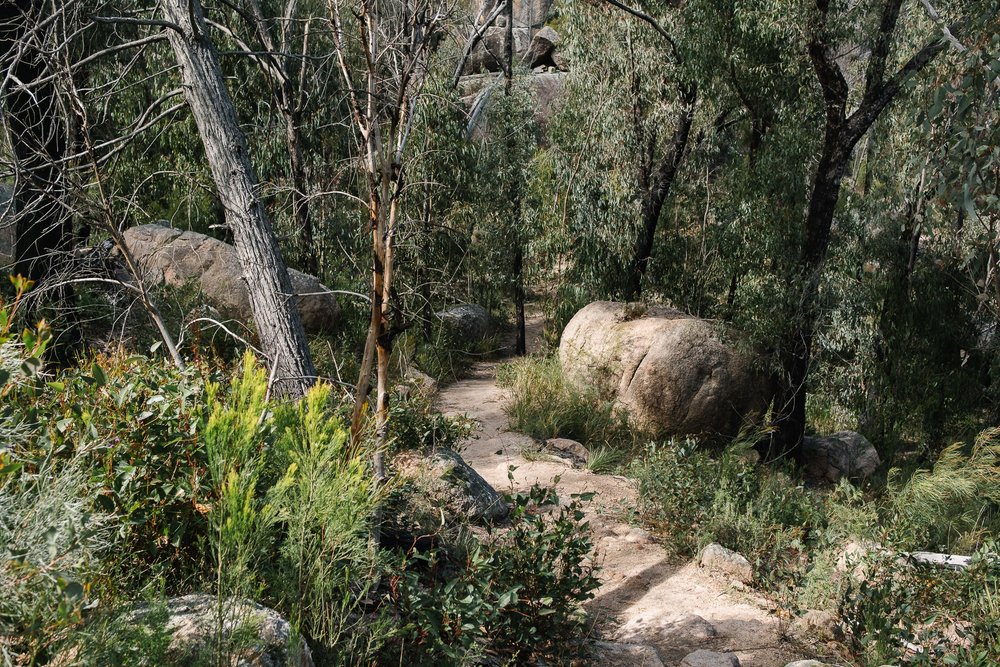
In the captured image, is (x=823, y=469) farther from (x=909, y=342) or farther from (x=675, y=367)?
(x=909, y=342)

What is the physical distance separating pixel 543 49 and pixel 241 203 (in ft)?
72.2

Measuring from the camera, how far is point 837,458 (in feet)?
35.0

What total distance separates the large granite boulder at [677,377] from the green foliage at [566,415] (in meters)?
0.33

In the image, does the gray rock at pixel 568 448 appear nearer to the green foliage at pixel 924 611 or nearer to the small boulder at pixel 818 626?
the small boulder at pixel 818 626

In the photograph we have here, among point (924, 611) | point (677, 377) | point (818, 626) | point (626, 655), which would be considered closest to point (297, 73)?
point (677, 377)

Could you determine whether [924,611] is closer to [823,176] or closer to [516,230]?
[823,176]

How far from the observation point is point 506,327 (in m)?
17.6

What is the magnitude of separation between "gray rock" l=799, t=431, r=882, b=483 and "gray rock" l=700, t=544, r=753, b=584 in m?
5.12

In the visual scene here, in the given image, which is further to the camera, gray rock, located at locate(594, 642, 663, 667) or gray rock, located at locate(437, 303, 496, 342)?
gray rock, located at locate(437, 303, 496, 342)

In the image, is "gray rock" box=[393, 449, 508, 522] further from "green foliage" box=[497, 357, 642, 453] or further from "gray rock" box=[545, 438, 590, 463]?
"green foliage" box=[497, 357, 642, 453]

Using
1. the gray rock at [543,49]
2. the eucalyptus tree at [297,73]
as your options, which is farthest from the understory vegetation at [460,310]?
the gray rock at [543,49]

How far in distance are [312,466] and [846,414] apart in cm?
1220

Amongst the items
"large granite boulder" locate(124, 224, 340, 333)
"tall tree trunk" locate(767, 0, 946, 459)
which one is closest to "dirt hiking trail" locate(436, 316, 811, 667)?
"tall tree trunk" locate(767, 0, 946, 459)

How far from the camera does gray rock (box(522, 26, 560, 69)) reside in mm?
25812
